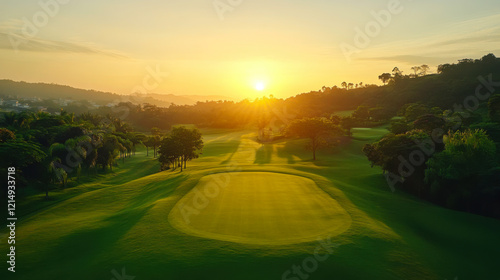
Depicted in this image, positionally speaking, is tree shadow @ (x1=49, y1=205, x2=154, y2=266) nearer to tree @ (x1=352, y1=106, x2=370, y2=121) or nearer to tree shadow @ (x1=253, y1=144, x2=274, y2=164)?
tree shadow @ (x1=253, y1=144, x2=274, y2=164)

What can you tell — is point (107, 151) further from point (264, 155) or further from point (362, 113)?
point (362, 113)

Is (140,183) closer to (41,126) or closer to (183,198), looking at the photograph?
(183,198)

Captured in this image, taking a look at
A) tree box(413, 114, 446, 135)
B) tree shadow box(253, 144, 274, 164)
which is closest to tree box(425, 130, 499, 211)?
tree box(413, 114, 446, 135)

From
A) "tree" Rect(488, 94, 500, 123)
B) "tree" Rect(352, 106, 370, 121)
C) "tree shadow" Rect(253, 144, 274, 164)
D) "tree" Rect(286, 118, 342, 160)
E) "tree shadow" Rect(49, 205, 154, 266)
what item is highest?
"tree" Rect(352, 106, 370, 121)

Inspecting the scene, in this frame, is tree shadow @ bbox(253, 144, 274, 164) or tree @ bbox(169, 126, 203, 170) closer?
tree @ bbox(169, 126, 203, 170)

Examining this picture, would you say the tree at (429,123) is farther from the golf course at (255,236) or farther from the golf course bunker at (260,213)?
the golf course bunker at (260,213)

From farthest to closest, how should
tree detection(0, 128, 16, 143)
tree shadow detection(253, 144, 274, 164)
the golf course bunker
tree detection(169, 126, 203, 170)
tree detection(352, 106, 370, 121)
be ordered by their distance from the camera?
tree detection(352, 106, 370, 121) < tree shadow detection(253, 144, 274, 164) < tree detection(169, 126, 203, 170) < tree detection(0, 128, 16, 143) < the golf course bunker
